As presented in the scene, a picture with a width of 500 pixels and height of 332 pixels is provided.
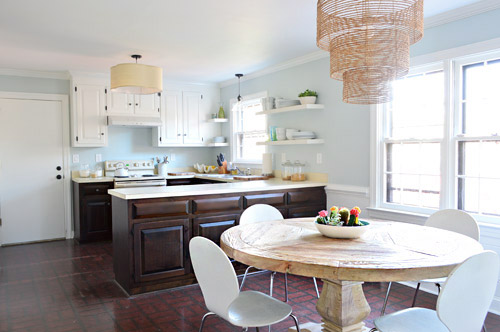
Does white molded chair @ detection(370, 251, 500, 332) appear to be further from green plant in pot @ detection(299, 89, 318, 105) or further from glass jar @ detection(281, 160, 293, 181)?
glass jar @ detection(281, 160, 293, 181)

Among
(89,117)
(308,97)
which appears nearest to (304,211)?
(308,97)

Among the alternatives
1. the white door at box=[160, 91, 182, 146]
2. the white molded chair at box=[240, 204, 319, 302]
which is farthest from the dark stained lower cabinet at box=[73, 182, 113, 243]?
the white molded chair at box=[240, 204, 319, 302]

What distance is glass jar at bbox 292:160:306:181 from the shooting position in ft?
15.2

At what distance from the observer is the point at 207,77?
600cm

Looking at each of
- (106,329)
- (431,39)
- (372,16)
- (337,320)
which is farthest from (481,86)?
(106,329)

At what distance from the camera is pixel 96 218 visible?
17.4 feet

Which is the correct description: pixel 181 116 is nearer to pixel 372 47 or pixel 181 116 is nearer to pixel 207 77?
pixel 207 77

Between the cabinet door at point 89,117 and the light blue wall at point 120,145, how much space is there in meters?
0.25

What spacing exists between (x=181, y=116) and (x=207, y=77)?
2.57ft

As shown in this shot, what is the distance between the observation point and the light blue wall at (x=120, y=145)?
211 inches

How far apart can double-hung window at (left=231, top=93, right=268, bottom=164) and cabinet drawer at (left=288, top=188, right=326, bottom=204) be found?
1.43 m

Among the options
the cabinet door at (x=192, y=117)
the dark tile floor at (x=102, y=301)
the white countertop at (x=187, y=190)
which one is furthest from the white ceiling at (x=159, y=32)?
the dark tile floor at (x=102, y=301)

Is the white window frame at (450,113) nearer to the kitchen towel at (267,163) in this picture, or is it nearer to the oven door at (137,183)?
the kitchen towel at (267,163)

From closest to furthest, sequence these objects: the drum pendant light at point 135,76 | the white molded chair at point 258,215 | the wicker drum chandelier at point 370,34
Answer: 1. the wicker drum chandelier at point 370,34
2. the white molded chair at point 258,215
3. the drum pendant light at point 135,76
